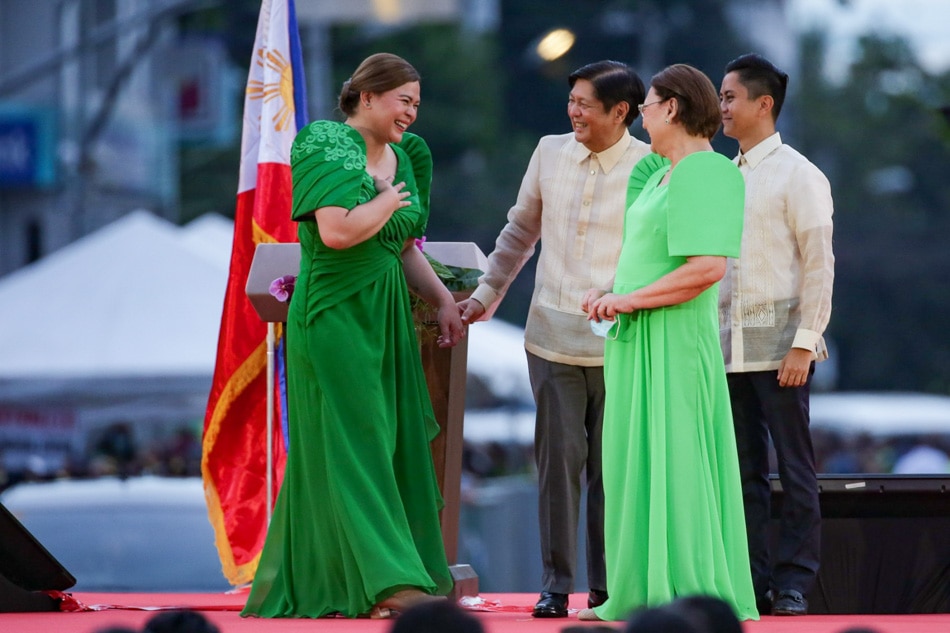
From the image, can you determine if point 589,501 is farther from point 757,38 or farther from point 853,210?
point 853,210

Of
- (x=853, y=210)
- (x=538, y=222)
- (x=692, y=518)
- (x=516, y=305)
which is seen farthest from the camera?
(x=853, y=210)

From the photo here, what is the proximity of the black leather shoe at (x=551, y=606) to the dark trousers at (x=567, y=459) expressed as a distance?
0.05 m

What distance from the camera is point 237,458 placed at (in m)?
8.34

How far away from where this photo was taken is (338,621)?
5.85 metres

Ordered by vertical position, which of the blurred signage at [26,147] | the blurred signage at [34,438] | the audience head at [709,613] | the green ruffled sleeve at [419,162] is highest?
the blurred signage at [26,147]

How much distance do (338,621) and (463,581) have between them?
2.89 feet

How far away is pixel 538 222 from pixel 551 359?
63 cm

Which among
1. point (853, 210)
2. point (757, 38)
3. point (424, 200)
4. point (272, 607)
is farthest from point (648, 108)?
point (853, 210)

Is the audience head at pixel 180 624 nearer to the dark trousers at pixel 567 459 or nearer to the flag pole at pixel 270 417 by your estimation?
the dark trousers at pixel 567 459

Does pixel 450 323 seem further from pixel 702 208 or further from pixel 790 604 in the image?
pixel 790 604

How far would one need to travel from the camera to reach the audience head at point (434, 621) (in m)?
3.74

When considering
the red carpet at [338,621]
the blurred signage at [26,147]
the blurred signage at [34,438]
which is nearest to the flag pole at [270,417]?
the red carpet at [338,621]

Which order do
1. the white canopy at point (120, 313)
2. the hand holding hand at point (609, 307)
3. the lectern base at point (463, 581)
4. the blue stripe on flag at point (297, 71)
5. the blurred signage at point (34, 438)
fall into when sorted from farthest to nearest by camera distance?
the blurred signage at point (34, 438), the white canopy at point (120, 313), the blue stripe on flag at point (297, 71), the lectern base at point (463, 581), the hand holding hand at point (609, 307)

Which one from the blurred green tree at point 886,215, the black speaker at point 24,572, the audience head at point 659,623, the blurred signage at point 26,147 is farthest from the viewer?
the blurred green tree at point 886,215
